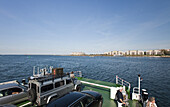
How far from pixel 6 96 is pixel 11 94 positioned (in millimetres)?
382

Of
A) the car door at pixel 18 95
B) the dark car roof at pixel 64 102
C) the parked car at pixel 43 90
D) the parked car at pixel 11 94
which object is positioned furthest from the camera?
the car door at pixel 18 95

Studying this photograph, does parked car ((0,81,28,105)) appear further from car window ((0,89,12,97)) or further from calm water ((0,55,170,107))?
calm water ((0,55,170,107))

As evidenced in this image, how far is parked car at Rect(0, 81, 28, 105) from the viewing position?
601 cm

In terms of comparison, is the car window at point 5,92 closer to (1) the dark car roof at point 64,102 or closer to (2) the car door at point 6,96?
(2) the car door at point 6,96

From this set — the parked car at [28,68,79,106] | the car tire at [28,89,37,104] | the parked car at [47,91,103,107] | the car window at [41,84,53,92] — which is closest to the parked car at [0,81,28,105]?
the parked car at [28,68,79,106]

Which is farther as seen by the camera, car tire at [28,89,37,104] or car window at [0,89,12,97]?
car window at [0,89,12,97]

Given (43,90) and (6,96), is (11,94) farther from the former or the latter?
(43,90)

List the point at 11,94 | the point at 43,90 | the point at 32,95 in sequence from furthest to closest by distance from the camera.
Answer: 1. the point at 11,94
2. the point at 43,90
3. the point at 32,95

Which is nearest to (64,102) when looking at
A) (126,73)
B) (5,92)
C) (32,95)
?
(32,95)

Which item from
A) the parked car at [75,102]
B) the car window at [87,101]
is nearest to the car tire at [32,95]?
the parked car at [75,102]

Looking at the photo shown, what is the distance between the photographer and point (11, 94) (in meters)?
6.49

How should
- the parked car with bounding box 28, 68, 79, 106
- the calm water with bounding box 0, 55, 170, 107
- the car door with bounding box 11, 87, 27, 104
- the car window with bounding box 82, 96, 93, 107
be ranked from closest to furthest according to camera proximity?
1. the car window with bounding box 82, 96, 93, 107
2. the parked car with bounding box 28, 68, 79, 106
3. the car door with bounding box 11, 87, 27, 104
4. the calm water with bounding box 0, 55, 170, 107

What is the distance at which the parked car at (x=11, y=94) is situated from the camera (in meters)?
6.01

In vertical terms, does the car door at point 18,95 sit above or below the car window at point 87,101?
below
